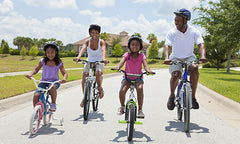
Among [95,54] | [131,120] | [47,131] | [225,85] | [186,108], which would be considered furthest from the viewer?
[225,85]

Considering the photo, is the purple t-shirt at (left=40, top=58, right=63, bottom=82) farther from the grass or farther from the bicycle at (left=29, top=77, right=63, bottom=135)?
the grass

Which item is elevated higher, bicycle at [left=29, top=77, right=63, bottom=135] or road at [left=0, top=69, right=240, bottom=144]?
bicycle at [left=29, top=77, right=63, bottom=135]

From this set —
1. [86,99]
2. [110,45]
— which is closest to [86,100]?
[86,99]

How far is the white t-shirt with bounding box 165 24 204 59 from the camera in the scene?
492cm

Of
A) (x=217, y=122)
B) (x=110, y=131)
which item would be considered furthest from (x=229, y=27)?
(x=110, y=131)

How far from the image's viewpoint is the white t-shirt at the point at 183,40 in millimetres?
4920

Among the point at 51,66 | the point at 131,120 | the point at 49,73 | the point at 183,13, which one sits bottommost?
the point at 131,120

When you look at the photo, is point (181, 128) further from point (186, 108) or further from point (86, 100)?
point (86, 100)

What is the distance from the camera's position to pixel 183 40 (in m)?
4.94

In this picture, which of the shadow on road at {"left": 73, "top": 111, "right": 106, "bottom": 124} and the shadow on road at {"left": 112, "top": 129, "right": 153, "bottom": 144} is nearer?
the shadow on road at {"left": 112, "top": 129, "right": 153, "bottom": 144}

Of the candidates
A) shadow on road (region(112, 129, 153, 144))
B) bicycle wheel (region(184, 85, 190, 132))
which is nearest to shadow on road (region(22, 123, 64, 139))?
shadow on road (region(112, 129, 153, 144))

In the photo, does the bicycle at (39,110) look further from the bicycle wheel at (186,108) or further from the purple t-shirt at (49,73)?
the bicycle wheel at (186,108)

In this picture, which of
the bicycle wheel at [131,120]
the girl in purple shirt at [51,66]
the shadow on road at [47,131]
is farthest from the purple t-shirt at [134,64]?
the shadow on road at [47,131]

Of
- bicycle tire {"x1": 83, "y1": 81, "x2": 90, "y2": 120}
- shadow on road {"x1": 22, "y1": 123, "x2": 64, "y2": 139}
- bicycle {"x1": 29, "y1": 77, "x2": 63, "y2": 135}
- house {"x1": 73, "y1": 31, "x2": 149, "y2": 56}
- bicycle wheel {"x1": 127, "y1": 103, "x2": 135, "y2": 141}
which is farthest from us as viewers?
house {"x1": 73, "y1": 31, "x2": 149, "y2": 56}
